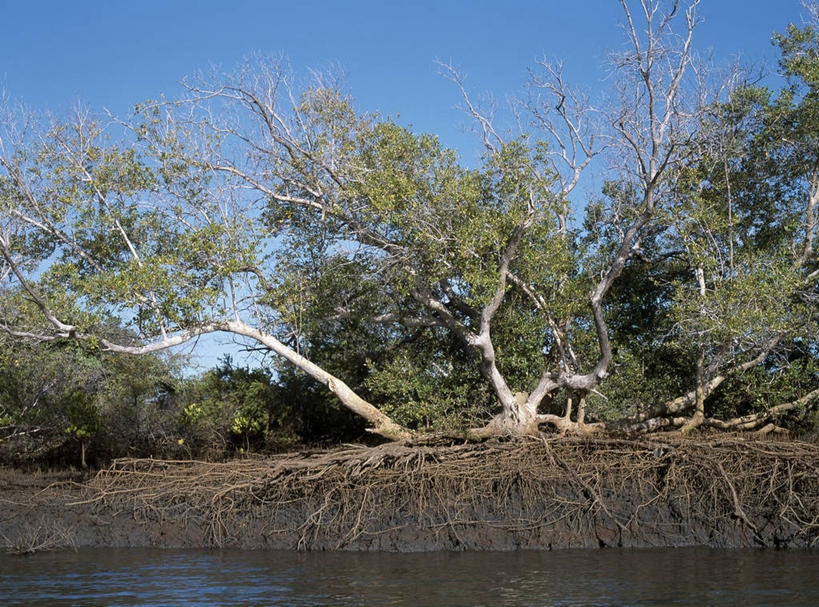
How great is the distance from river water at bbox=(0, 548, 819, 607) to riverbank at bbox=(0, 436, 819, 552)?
568mm

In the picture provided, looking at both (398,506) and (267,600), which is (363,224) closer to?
(398,506)

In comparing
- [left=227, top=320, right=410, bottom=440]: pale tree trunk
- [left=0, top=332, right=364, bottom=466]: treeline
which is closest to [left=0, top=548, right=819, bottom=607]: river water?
[left=227, top=320, right=410, bottom=440]: pale tree trunk

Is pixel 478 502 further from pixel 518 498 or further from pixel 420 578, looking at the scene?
pixel 420 578

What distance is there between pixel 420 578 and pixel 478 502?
318cm

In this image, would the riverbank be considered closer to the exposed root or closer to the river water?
the exposed root

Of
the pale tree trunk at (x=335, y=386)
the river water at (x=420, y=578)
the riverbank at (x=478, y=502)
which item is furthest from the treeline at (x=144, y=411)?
the river water at (x=420, y=578)

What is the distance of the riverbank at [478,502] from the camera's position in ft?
44.7

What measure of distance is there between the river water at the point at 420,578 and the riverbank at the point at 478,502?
0.57 m

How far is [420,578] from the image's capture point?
441 inches

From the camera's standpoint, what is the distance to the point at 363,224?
19.6 meters

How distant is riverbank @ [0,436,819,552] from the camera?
13.6 meters

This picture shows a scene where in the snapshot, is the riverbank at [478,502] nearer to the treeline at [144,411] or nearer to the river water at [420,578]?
the river water at [420,578]

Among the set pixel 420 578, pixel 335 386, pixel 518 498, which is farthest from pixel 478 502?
pixel 335 386

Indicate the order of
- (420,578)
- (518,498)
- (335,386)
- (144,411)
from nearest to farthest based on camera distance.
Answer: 1. (420,578)
2. (518,498)
3. (335,386)
4. (144,411)
